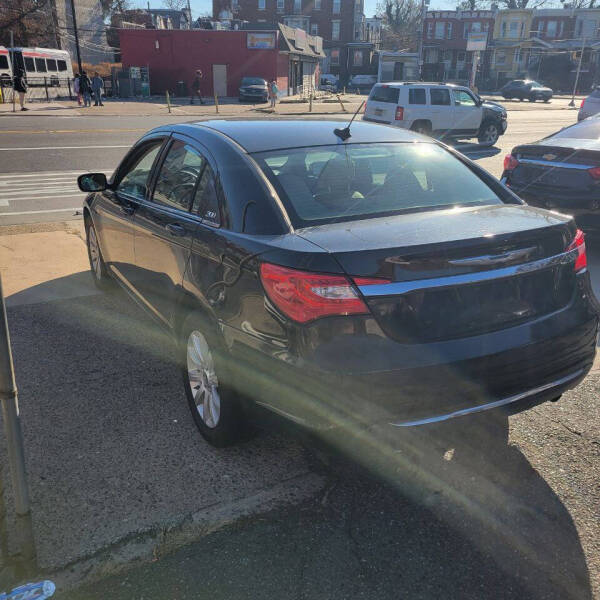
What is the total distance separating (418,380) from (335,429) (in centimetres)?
40

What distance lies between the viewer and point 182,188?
11.9ft

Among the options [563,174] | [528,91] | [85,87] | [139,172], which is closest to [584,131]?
[563,174]

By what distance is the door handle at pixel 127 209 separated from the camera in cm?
416

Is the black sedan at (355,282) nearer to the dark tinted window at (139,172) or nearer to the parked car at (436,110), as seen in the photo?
the dark tinted window at (139,172)

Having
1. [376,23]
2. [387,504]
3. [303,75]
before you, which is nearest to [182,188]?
[387,504]

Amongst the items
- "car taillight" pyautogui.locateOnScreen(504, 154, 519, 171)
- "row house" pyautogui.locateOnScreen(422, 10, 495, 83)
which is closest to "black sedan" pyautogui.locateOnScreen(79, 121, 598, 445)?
"car taillight" pyautogui.locateOnScreen(504, 154, 519, 171)

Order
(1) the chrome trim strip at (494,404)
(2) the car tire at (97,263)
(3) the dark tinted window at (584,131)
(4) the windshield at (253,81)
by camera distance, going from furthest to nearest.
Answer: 1. (4) the windshield at (253,81)
2. (3) the dark tinted window at (584,131)
3. (2) the car tire at (97,263)
4. (1) the chrome trim strip at (494,404)

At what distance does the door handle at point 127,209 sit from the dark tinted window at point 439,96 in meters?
15.1

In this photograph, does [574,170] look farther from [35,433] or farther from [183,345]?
[35,433]

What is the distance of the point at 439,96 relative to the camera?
57.9 feet

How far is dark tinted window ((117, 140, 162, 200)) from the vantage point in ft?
13.7

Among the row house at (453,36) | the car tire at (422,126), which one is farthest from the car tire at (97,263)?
the row house at (453,36)

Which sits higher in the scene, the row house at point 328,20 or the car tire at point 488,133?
the row house at point 328,20

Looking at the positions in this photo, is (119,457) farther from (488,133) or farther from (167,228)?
(488,133)
